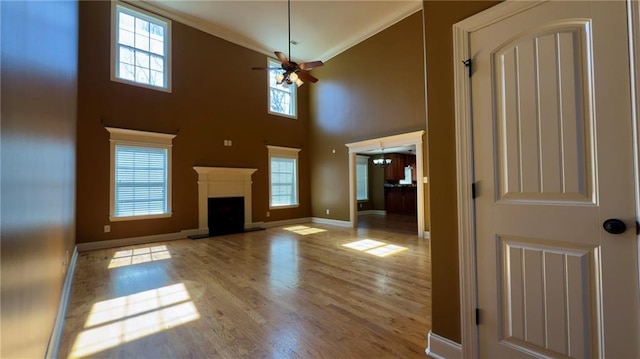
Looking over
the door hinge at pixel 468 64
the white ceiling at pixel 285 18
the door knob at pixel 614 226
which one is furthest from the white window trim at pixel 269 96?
the door knob at pixel 614 226

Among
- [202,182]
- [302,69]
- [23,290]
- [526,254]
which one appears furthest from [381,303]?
[202,182]

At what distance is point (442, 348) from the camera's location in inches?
67.3

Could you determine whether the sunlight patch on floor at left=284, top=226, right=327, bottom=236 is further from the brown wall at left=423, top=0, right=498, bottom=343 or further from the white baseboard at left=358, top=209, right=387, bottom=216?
the brown wall at left=423, top=0, right=498, bottom=343

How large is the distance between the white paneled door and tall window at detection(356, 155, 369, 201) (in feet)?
29.9

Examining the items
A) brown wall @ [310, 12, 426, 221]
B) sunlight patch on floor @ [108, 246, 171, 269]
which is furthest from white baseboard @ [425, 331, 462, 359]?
brown wall @ [310, 12, 426, 221]

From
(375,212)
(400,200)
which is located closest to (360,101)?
(400,200)

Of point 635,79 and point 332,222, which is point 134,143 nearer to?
point 332,222

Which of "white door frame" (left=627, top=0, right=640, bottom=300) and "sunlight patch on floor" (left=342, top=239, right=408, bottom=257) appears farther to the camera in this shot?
"sunlight patch on floor" (left=342, top=239, right=408, bottom=257)

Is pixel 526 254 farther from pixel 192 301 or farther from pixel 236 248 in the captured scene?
pixel 236 248

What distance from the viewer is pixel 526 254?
1436 mm

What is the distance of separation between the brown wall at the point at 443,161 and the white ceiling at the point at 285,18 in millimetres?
4742

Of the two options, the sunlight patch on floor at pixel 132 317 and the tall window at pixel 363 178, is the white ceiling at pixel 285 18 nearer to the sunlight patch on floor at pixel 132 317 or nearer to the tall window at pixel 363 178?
the tall window at pixel 363 178

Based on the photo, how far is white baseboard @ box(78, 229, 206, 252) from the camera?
484cm

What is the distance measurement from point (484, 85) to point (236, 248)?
14.8 ft
